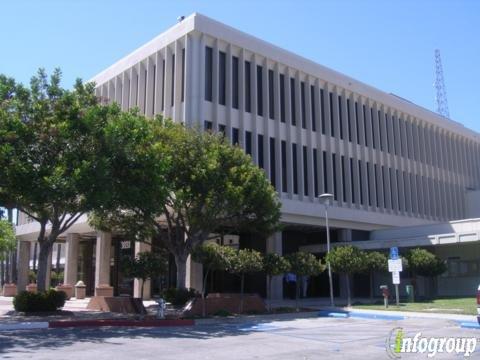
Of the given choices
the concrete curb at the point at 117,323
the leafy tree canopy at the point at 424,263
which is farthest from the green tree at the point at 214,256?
the leafy tree canopy at the point at 424,263

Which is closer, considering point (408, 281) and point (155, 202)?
point (155, 202)

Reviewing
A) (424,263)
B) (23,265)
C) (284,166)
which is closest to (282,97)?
(284,166)

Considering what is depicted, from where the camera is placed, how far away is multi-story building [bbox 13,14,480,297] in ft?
111

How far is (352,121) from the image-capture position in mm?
42500

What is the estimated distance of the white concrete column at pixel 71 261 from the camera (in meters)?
43.8

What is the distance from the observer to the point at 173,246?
27484 millimetres

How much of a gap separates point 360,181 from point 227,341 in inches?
1128

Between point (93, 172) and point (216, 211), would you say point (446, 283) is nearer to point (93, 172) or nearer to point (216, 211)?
point (216, 211)

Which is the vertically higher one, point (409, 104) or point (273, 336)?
point (409, 104)

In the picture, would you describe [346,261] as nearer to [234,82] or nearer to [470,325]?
[470,325]

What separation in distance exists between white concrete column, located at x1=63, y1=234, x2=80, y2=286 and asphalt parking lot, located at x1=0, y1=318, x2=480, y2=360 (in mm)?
25860

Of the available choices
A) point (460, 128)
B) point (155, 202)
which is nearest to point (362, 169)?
point (460, 128)

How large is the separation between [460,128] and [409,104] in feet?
30.6

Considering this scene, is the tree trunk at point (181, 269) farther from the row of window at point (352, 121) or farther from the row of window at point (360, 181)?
the row of window at point (352, 121)
